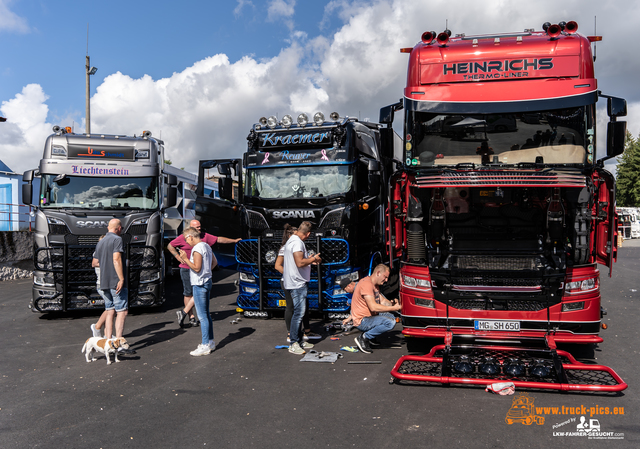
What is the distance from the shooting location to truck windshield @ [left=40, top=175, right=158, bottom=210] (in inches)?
399

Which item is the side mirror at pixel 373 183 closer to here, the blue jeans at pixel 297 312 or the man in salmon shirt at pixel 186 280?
the blue jeans at pixel 297 312

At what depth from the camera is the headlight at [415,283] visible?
6.58 metres

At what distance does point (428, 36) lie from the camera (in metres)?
7.40

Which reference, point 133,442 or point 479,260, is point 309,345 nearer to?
point 479,260

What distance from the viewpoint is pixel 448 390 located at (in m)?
5.48

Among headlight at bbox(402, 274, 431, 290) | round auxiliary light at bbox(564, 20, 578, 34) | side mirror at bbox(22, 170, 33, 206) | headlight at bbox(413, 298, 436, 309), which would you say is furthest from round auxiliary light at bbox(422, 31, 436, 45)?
side mirror at bbox(22, 170, 33, 206)

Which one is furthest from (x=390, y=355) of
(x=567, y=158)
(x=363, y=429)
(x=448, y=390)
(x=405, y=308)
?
(x=567, y=158)

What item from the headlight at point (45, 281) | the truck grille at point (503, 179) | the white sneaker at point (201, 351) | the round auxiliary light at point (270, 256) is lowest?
the white sneaker at point (201, 351)

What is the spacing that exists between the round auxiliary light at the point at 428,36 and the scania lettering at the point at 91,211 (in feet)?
20.1

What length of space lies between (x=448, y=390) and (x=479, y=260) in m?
1.85

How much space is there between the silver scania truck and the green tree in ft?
181

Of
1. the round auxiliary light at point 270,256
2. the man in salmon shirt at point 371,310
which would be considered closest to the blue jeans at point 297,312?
the man in salmon shirt at point 371,310

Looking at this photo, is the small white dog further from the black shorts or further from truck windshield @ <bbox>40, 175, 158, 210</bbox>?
truck windshield @ <bbox>40, 175, 158, 210</bbox>

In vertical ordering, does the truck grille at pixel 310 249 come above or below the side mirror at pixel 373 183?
below
